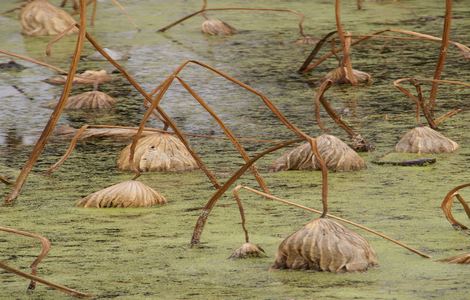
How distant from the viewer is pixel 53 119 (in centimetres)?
252

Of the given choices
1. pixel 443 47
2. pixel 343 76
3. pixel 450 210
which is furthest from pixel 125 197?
pixel 343 76

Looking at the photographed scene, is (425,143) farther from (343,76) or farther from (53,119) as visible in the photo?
(343,76)

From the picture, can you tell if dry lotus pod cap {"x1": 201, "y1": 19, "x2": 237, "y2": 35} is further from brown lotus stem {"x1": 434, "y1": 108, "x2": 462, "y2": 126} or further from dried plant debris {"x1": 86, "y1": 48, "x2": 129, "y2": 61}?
brown lotus stem {"x1": 434, "y1": 108, "x2": 462, "y2": 126}

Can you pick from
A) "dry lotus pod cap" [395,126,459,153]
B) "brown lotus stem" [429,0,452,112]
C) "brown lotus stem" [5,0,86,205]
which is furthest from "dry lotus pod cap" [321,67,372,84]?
"brown lotus stem" [5,0,86,205]

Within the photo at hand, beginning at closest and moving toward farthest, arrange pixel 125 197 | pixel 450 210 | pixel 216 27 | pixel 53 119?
pixel 450 210 < pixel 53 119 < pixel 125 197 < pixel 216 27

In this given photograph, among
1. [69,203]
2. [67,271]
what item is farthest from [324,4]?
[67,271]

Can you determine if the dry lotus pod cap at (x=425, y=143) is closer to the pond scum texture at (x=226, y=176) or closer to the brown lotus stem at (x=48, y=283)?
the pond scum texture at (x=226, y=176)

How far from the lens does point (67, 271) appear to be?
2.15m

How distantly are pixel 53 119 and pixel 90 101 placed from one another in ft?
4.52

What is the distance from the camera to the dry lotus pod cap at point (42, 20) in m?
5.41

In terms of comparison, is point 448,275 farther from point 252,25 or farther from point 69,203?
point 252,25

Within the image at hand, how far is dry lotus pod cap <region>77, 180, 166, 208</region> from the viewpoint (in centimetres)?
265

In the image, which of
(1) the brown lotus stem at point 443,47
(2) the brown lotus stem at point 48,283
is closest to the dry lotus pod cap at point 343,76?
(1) the brown lotus stem at point 443,47

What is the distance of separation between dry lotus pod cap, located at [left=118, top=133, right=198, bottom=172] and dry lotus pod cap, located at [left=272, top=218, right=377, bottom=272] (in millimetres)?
951
